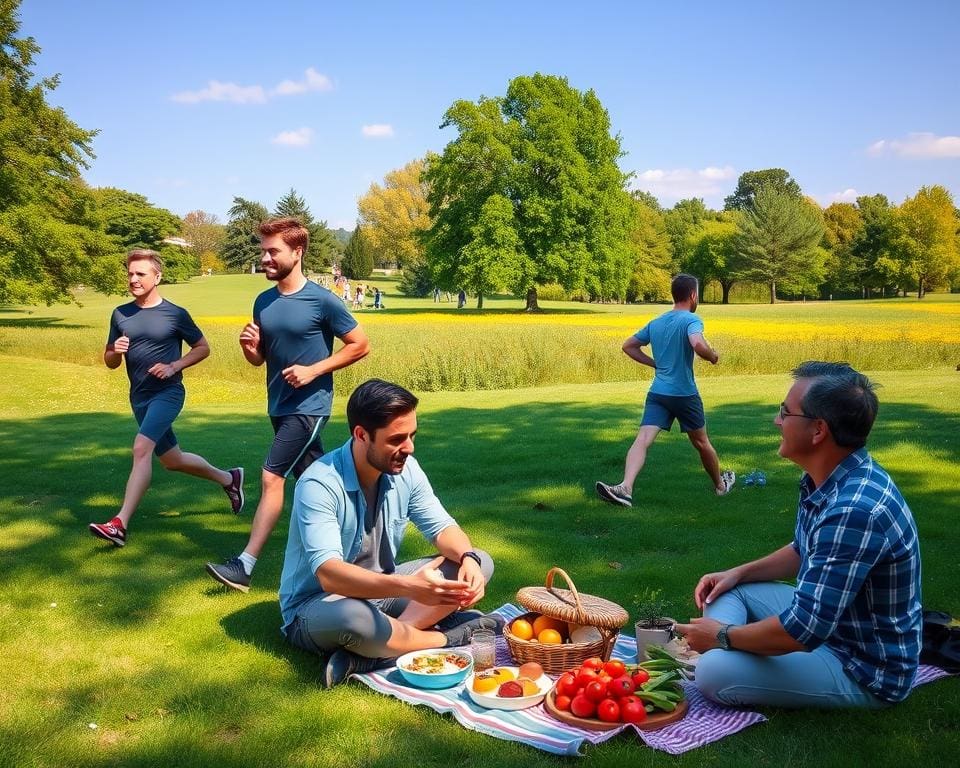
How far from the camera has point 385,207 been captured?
292 ft

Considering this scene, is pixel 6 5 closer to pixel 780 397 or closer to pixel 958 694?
pixel 780 397

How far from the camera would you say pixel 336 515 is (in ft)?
13.7

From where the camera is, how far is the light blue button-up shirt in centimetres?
407

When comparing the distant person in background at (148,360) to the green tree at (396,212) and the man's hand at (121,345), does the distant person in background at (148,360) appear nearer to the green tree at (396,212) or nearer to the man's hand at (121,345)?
the man's hand at (121,345)

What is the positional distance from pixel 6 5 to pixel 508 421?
27209 millimetres

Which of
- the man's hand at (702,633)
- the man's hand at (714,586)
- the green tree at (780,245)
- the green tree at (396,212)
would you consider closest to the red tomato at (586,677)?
the man's hand at (702,633)

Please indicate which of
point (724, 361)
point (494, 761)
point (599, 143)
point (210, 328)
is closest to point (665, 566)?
point (494, 761)

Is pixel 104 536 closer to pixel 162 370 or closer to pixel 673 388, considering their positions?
pixel 162 370

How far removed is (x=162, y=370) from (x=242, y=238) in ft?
327

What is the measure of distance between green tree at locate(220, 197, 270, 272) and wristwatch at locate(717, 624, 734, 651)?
9840 cm

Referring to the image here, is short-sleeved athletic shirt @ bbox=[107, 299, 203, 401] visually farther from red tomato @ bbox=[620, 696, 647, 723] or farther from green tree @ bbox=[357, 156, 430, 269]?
green tree @ bbox=[357, 156, 430, 269]

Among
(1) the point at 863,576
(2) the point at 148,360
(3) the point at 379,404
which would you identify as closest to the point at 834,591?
(1) the point at 863,576

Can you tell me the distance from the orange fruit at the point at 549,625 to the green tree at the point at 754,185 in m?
125

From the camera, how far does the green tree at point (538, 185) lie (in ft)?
177
